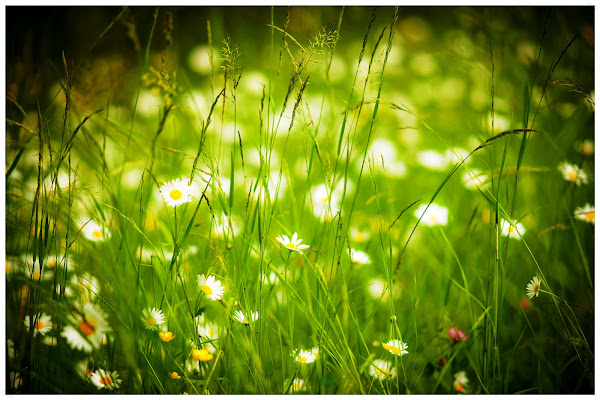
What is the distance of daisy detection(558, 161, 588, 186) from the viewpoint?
83cm

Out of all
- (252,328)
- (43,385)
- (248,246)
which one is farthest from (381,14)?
(43,385)

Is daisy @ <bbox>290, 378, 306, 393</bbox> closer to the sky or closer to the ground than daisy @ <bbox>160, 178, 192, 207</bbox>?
closer to the ground

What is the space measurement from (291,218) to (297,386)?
0.94 ft

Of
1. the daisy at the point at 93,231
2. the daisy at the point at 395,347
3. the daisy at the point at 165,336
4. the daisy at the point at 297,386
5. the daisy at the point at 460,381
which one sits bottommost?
the daisy at the point at 460,381

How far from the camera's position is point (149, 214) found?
88 centimetres

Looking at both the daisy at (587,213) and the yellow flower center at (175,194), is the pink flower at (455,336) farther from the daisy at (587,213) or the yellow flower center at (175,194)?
the yellow flower center at (175,194)

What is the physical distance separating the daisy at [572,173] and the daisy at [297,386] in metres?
0.63

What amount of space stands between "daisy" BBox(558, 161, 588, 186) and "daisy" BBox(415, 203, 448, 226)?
0.24 m

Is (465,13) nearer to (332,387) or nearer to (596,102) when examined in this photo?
(596,102)

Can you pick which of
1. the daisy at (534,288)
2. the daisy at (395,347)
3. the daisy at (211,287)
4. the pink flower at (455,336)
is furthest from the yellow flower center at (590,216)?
the daisy at (211,287)

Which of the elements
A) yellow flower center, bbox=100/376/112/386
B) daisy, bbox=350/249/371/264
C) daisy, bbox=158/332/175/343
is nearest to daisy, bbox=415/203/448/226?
daisy, bbox=350/249/371/264

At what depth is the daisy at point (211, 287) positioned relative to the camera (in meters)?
0.64

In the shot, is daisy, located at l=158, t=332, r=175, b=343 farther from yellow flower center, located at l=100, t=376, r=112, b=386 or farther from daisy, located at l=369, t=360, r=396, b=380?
daisy, located at l=369, t=360, r=396, b=380

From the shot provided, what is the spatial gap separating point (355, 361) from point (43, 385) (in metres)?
0.49
